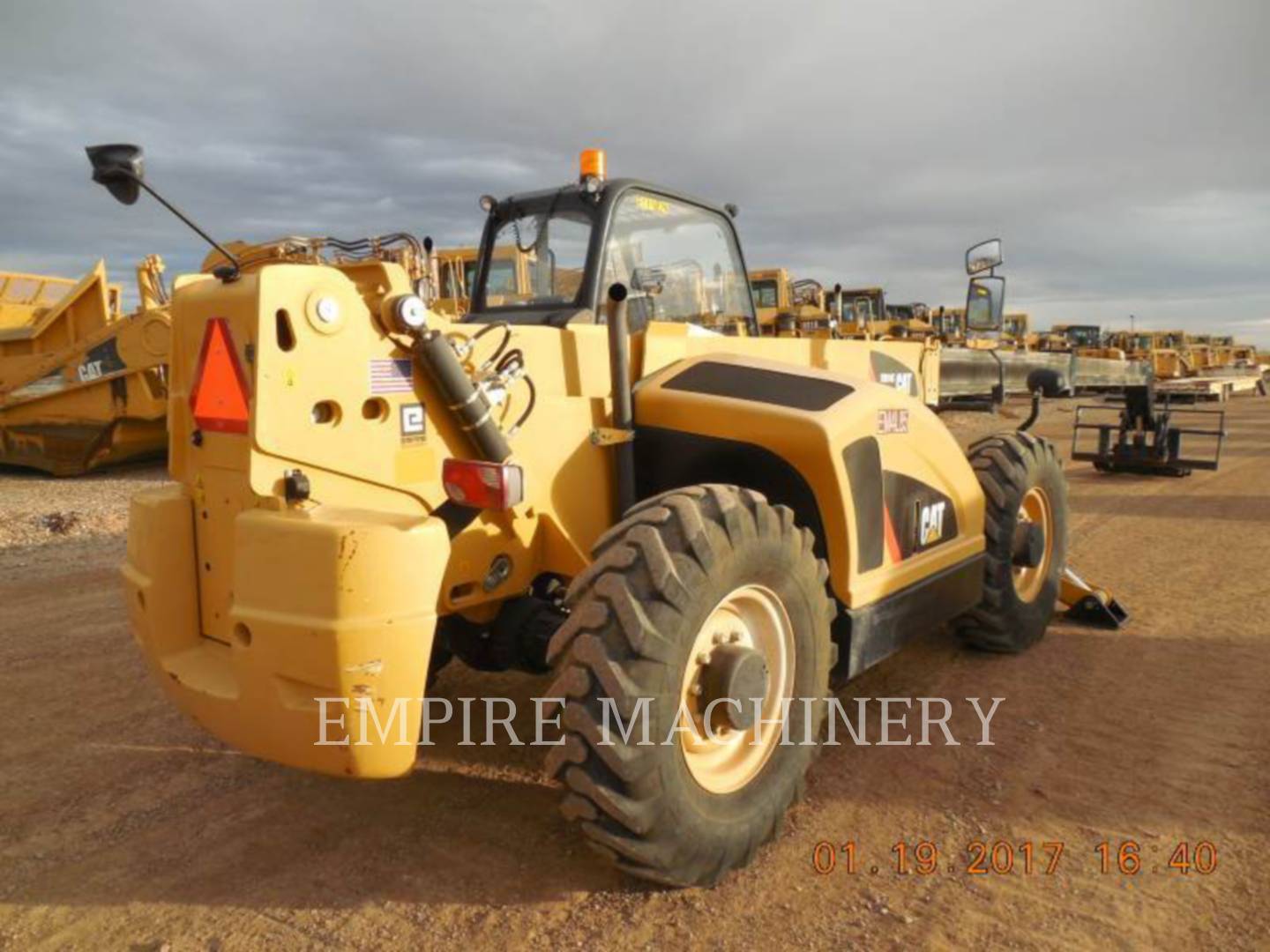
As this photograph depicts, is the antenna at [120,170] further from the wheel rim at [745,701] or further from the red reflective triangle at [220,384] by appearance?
the wheel rim at [745,701]

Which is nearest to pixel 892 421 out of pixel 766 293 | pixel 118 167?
pixel 118 167

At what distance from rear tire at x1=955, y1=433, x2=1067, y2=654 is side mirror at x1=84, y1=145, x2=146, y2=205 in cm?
379

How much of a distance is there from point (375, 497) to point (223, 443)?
1.58ft

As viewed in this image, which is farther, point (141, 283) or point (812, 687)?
point (141, 283)

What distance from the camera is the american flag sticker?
8.78 feet

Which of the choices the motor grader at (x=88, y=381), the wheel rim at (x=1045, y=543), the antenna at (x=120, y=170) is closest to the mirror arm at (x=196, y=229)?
the antenna at (x=120, y=170)

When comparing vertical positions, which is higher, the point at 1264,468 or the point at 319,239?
the point at 319,239

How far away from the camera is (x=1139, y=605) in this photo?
5.71m

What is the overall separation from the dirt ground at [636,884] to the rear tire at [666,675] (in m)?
0.23

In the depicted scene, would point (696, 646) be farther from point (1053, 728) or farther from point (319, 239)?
point (319, 239)

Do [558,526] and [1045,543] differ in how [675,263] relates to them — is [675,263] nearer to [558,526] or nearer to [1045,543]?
[558,526]

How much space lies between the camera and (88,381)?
1227 centimetres

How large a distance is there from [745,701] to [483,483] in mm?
1057

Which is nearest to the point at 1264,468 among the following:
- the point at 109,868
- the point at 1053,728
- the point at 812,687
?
the point at 1053,728
